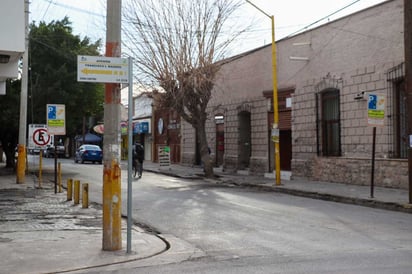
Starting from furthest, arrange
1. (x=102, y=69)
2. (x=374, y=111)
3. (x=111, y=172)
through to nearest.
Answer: (x=374, y=111) → (x=111, y=172) → (x=102, y=69)

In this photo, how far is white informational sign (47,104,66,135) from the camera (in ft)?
55.4

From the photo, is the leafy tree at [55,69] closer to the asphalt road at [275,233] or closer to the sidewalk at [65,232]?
the sidewalk at [65,232]

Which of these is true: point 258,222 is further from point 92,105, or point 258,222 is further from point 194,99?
point 92,105

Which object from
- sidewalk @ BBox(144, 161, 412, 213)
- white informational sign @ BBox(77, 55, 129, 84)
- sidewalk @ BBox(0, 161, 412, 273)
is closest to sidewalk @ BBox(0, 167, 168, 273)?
sidewalk @ BBox(0, 161, 412, 273)

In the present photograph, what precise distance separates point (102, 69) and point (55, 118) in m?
9.89

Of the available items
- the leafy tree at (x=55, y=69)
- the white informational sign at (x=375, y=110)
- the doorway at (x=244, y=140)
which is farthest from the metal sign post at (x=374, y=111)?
the leafy tree at (x=55, y=69)

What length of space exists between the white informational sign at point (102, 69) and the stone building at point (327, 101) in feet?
33.5

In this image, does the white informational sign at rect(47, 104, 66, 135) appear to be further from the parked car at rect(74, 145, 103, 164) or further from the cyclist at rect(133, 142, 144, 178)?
the parked car at rect(74, 145, 103, 164)

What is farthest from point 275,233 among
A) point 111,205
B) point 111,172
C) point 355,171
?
point 355,171

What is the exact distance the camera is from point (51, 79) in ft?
88.6

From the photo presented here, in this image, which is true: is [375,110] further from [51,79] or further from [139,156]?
[51,79]

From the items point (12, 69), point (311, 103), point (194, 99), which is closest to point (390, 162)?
point (311, 103)

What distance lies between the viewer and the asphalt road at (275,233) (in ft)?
23.0

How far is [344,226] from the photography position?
34.9 feet
